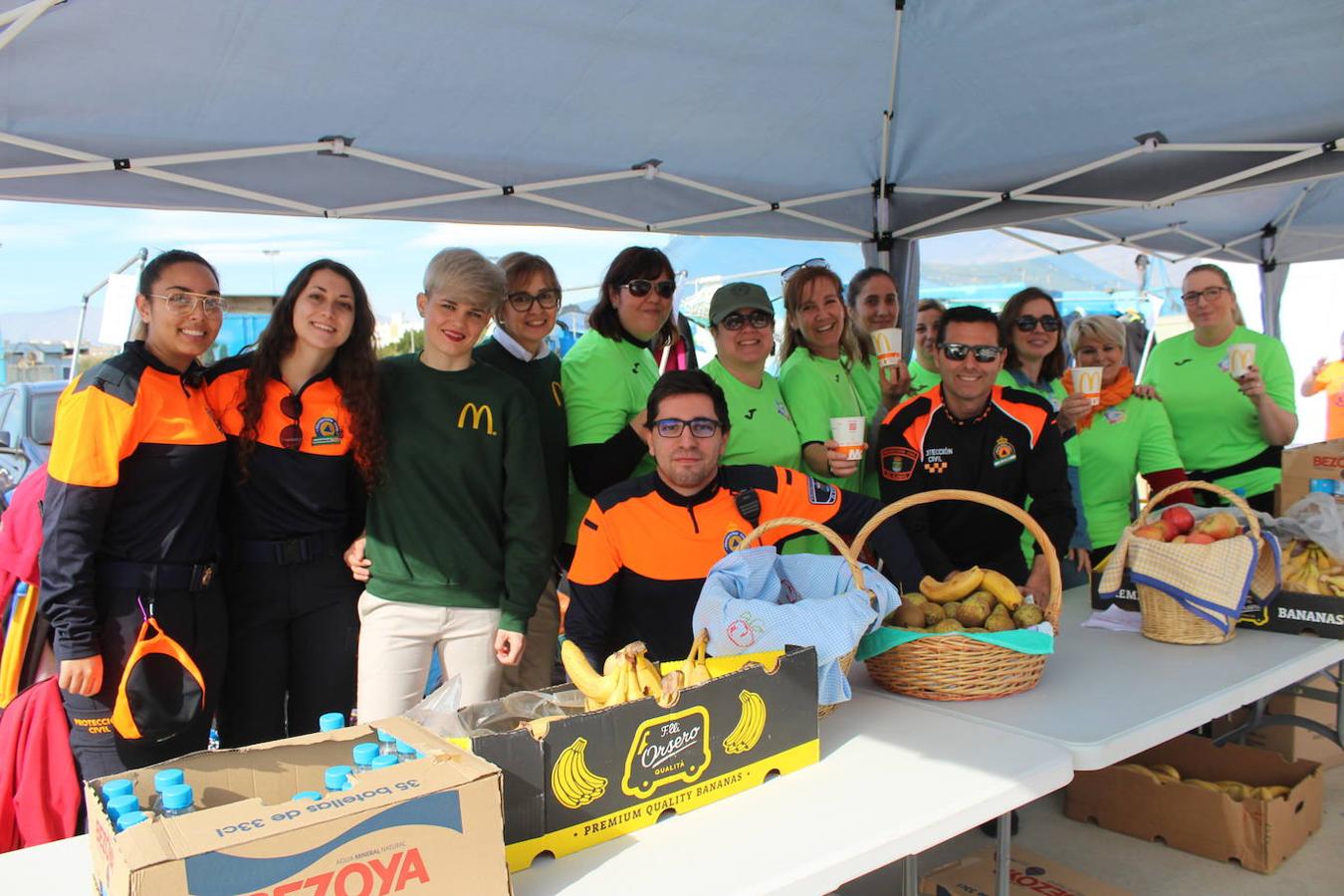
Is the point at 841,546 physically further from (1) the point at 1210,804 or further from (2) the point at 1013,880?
(1) the point at 1210,804

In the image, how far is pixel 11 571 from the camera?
2.60 m

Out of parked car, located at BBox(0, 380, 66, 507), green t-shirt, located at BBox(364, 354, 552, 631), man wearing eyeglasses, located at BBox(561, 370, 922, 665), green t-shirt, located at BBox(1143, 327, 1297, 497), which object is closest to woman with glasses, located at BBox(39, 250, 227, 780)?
green t-shirt, located at BBox(364, 354, 552, 631)

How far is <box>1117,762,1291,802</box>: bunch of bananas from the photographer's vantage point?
3.24m

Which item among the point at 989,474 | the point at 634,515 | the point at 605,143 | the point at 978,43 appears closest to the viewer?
the point at 634,515

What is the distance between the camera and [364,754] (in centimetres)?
146

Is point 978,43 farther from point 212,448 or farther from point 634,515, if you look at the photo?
point 212,448

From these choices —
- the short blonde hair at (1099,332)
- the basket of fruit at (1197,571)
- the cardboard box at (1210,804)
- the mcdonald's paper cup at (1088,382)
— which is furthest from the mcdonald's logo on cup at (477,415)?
the short blonde hair at (1099,332)

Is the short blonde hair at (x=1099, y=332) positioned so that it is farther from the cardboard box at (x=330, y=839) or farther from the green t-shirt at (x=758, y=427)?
the cardboard box at (x=330, y=839)

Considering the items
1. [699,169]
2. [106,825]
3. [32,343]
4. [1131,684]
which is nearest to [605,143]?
[699,169]

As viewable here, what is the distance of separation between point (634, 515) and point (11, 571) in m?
1.62

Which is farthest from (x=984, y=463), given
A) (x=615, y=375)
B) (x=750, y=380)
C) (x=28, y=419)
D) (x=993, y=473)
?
(x=28, y=419)

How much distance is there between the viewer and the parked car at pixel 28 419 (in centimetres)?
745

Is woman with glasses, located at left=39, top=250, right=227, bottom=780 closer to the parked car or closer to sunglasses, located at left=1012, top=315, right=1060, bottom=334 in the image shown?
sunglasses, located at left=1012, top=315, right=1060, bottom=334

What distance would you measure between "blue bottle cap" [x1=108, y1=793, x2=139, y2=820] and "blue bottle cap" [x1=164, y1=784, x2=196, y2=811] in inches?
1.7
